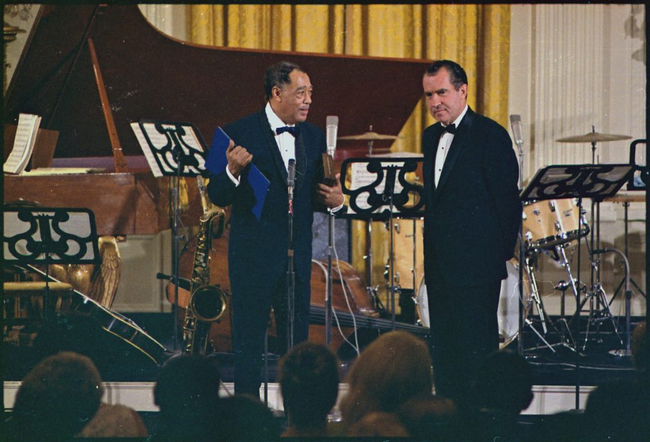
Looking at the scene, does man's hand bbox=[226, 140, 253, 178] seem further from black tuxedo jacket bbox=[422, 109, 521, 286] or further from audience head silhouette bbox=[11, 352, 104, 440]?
audience head silhouette bbox=[11, 352, 104, 440]

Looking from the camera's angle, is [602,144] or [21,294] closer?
[21,294]

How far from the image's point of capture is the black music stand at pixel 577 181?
379 centimetres

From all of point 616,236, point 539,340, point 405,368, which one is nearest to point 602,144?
point 616,236

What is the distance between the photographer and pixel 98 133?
571cm

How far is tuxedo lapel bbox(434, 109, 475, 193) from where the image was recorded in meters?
3.45

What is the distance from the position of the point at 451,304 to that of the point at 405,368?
875 millimetres

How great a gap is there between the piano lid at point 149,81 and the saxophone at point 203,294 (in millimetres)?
909

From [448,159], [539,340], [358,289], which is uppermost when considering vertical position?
[448,159]

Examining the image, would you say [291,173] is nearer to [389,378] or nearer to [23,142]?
[389,378]

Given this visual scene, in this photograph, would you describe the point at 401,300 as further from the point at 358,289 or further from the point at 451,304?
the point at 451,304

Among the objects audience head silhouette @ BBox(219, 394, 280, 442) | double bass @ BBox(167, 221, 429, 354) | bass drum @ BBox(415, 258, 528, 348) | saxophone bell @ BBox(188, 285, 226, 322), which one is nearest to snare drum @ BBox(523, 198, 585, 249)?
bass drum @ BBox(415, 258, 528, 348)

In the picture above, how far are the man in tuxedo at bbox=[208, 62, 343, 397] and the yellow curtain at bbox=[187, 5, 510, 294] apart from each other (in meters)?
3.01

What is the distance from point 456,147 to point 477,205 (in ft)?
0.87

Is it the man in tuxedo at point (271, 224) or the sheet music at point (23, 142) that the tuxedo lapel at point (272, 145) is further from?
the sheet music at point (23, 142)
